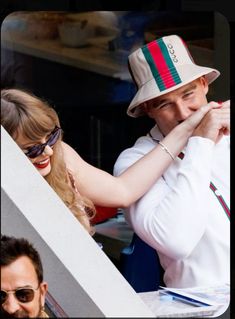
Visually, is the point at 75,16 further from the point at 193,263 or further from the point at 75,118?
the point at 193,263

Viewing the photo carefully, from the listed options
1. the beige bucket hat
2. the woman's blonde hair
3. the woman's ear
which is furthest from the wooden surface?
the woman's ear

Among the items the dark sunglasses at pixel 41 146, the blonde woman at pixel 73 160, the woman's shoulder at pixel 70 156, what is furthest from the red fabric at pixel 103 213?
the dark sunglasses at pixel 41 146

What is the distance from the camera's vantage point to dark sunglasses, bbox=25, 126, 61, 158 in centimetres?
366

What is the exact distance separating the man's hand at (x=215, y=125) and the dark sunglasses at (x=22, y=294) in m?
0.86

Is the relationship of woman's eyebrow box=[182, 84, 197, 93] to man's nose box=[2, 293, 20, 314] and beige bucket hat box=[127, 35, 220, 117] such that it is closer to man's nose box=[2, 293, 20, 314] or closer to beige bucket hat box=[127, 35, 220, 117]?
beige bucket hat box=[127, 35, 220, 117]

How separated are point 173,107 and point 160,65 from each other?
0.17 metres

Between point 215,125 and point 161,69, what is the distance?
0.29 metres

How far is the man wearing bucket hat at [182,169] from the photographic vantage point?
383 centimetres

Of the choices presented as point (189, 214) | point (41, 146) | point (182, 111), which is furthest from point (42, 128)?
point (189, 214)

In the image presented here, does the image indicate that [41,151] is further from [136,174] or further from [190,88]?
[190,88]

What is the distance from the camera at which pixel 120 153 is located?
390cm

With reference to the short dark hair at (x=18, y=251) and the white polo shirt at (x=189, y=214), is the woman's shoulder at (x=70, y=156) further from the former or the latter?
the short dark hair at (x=18, y=251)

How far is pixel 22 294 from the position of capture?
140 inches

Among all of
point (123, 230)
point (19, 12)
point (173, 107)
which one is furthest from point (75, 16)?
point (123, 230)
